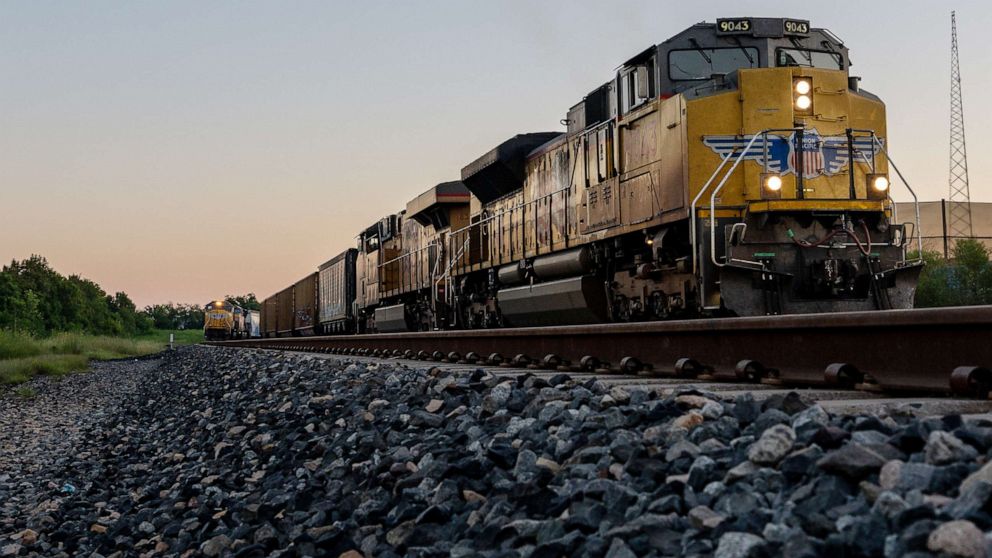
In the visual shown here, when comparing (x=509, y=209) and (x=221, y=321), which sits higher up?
(x=509, y=209)

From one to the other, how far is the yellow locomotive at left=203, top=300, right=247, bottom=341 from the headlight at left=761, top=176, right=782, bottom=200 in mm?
52527

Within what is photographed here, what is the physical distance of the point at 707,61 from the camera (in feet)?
32.4

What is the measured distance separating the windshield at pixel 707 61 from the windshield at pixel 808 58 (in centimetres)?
29

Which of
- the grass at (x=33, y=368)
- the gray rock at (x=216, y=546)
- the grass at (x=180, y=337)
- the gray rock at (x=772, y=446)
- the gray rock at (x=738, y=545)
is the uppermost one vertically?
the gray rock at (x=772, y=446)

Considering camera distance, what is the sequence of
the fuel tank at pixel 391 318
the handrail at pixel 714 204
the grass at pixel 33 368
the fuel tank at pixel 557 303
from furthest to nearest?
the grass at pixel 33 368 < the fuel tank at pixel 391 318 < the fuel tank at pixel 557 303 < the handrail at pixel 714 204

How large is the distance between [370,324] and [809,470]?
22616mm

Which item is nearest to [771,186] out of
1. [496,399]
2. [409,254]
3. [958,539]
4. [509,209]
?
[496,399]

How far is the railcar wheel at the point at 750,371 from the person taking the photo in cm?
498

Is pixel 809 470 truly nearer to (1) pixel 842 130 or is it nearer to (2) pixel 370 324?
(1) pixel 842 130

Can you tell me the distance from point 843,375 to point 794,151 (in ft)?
17.6

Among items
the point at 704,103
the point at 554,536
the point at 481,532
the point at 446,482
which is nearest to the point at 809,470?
the point at 554,536

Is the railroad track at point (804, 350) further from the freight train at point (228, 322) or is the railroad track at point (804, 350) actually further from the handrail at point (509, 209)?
the freight train at point (228, 322)

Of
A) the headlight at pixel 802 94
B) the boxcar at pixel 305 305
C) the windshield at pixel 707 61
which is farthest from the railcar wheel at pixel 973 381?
the boxcar at pixel 305 305

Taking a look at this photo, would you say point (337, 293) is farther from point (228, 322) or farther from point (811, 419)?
point (228, 322)
